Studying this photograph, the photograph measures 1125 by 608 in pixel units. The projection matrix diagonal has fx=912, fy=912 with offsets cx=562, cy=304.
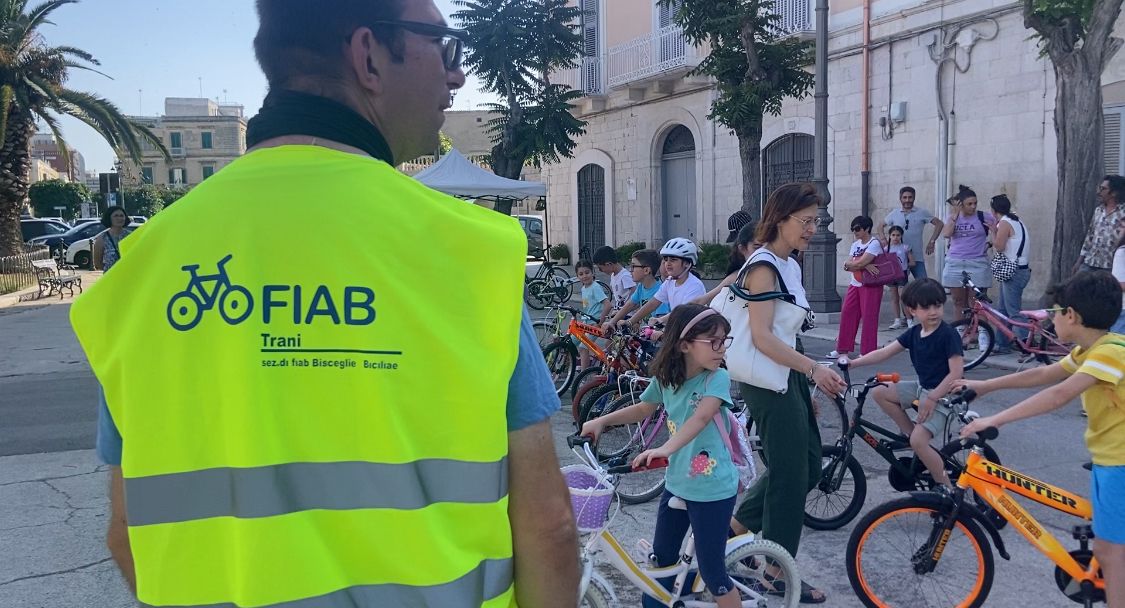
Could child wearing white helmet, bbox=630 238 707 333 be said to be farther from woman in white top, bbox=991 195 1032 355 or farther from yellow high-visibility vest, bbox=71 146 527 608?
yellow high-visibility vest, bbox=71 146 527 608

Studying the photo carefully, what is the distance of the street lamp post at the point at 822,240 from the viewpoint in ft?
43.2

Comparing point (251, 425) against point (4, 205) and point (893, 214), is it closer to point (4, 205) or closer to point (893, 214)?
point (893, 214)

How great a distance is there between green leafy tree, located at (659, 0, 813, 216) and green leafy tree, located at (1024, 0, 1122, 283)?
5.34 meters

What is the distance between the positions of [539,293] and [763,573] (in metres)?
14.5

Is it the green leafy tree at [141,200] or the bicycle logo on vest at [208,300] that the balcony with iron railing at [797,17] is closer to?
the bicycle logo on vest at [208,300]

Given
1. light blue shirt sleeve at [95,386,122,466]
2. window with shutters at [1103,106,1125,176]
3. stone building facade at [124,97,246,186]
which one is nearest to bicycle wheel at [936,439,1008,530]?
light blue shirt sleeve at [95,386,122,466]

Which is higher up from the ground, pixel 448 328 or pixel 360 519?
pixel 448 328

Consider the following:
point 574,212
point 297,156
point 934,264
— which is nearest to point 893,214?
point 934,264

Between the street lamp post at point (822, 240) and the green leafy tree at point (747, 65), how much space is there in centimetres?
225

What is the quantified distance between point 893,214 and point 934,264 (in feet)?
10.6

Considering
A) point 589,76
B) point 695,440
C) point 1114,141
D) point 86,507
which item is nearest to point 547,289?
point 1114,141

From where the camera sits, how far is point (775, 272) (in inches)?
155

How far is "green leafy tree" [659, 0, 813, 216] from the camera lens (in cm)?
1545

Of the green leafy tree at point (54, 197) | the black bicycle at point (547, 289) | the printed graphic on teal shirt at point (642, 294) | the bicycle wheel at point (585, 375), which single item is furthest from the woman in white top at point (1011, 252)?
the green leafy tree at point (54, 197)
